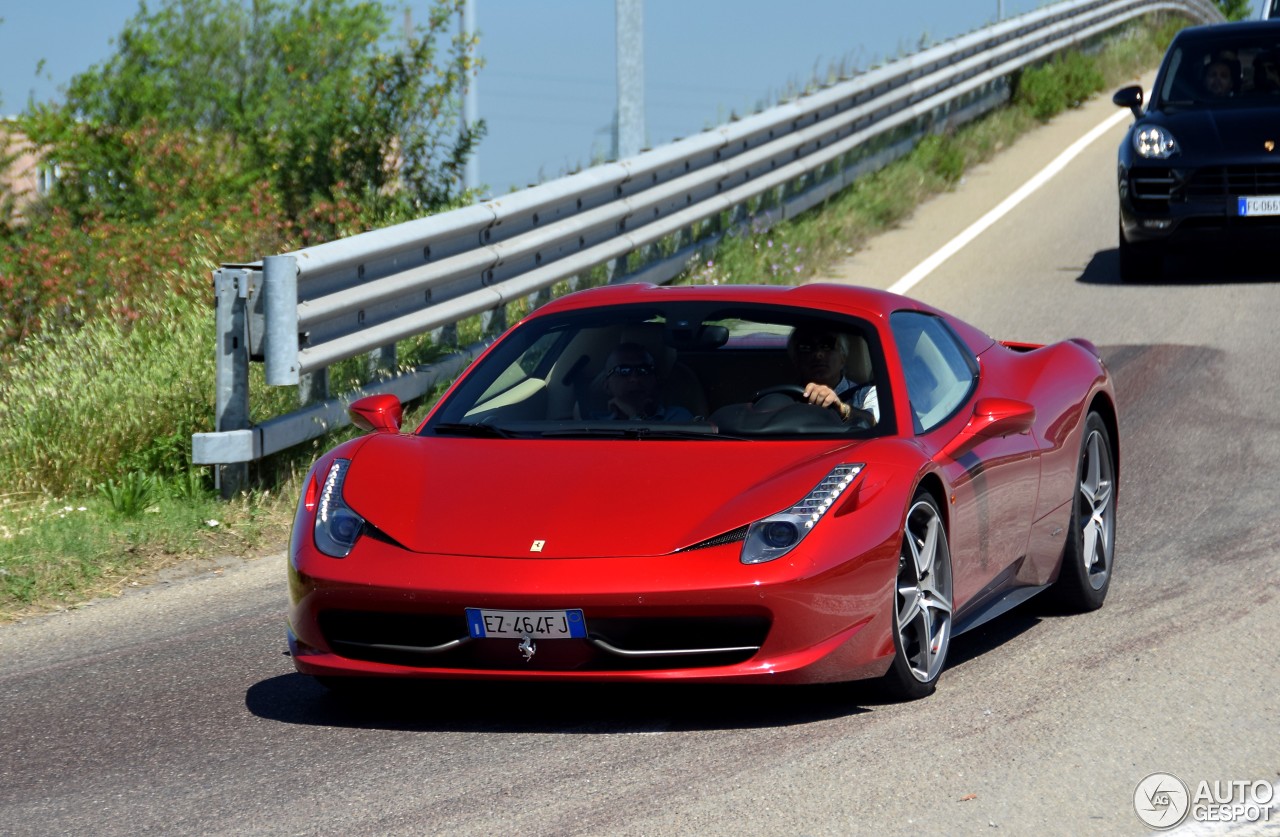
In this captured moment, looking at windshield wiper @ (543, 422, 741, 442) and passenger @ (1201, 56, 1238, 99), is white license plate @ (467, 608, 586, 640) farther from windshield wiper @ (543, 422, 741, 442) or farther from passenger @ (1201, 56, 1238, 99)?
passenger @ (1201, 56, 1238, 99)

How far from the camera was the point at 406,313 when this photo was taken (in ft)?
32.8

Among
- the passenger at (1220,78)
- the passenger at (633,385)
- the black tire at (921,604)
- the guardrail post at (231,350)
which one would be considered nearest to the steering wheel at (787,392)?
the passenger at (633,385)

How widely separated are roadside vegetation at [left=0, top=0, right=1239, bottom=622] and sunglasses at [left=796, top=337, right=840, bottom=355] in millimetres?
2915

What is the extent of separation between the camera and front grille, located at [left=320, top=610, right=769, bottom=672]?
17.8 feet

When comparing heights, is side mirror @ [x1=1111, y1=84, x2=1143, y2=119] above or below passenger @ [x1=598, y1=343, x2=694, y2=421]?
above

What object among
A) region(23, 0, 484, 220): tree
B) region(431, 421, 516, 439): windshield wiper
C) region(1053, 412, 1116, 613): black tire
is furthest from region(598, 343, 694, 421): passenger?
region(23, 0, 484, 220): tree

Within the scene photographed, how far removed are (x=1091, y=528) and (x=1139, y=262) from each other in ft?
25.8

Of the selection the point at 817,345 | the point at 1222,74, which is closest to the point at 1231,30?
the point at 1222,74

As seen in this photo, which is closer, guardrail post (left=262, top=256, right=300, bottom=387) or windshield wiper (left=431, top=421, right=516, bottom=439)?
windshield wiper (left=431, top=421, right=516, bottom=439)

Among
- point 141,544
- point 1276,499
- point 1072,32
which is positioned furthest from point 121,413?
point 1072,32

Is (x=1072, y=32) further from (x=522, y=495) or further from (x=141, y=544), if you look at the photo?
(x=522, y=495)

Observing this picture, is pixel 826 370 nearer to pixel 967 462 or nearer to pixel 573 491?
pixel 967 462

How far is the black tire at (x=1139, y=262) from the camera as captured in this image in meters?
14.7

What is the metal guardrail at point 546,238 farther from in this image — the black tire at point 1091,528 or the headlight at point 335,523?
the black tire at point 1091,528
